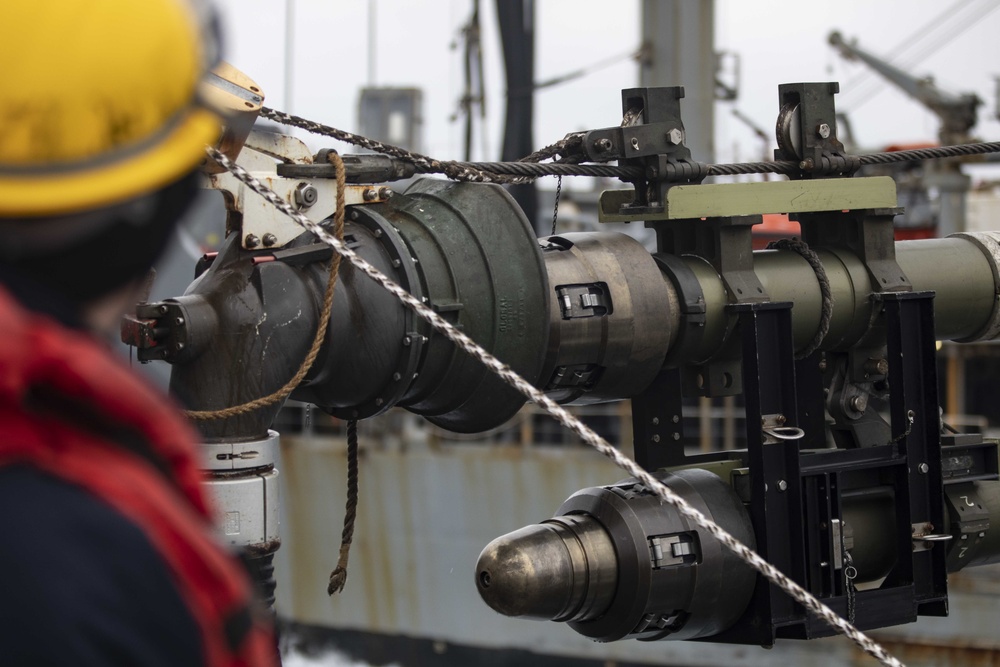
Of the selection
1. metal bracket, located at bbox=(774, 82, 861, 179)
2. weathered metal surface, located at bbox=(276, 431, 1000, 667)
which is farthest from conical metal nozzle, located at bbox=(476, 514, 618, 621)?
weathered metal surface, located at bbox=(276, 431, 1000, 667)

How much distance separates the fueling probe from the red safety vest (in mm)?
1940

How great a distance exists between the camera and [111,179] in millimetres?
1202

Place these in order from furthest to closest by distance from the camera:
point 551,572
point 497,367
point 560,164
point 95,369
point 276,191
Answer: point 560,164, point 551,572, point 276,191, point 497,367, point 95,369

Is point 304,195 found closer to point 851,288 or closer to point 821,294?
point 821,294

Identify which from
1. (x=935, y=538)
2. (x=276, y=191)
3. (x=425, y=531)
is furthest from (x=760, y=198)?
(x=425, y=531)

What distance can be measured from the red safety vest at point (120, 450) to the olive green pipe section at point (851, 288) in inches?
109

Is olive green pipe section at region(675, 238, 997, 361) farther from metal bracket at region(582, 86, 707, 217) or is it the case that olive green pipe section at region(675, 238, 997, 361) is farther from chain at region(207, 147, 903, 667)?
chain at region(207, 147, 903, 667)

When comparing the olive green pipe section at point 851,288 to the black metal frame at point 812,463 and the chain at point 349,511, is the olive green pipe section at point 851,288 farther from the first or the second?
the chain at point 349,511

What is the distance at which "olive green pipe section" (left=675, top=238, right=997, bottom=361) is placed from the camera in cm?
392

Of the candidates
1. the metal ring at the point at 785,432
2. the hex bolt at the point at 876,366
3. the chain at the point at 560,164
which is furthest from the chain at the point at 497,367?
the hex bolt at the point at 876,366

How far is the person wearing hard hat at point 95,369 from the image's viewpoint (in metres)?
1.09

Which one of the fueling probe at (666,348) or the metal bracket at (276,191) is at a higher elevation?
the metal bracket at (276,191)

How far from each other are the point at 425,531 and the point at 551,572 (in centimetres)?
1101

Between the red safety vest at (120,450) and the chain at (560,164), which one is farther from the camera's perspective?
the chain at (560,164)
